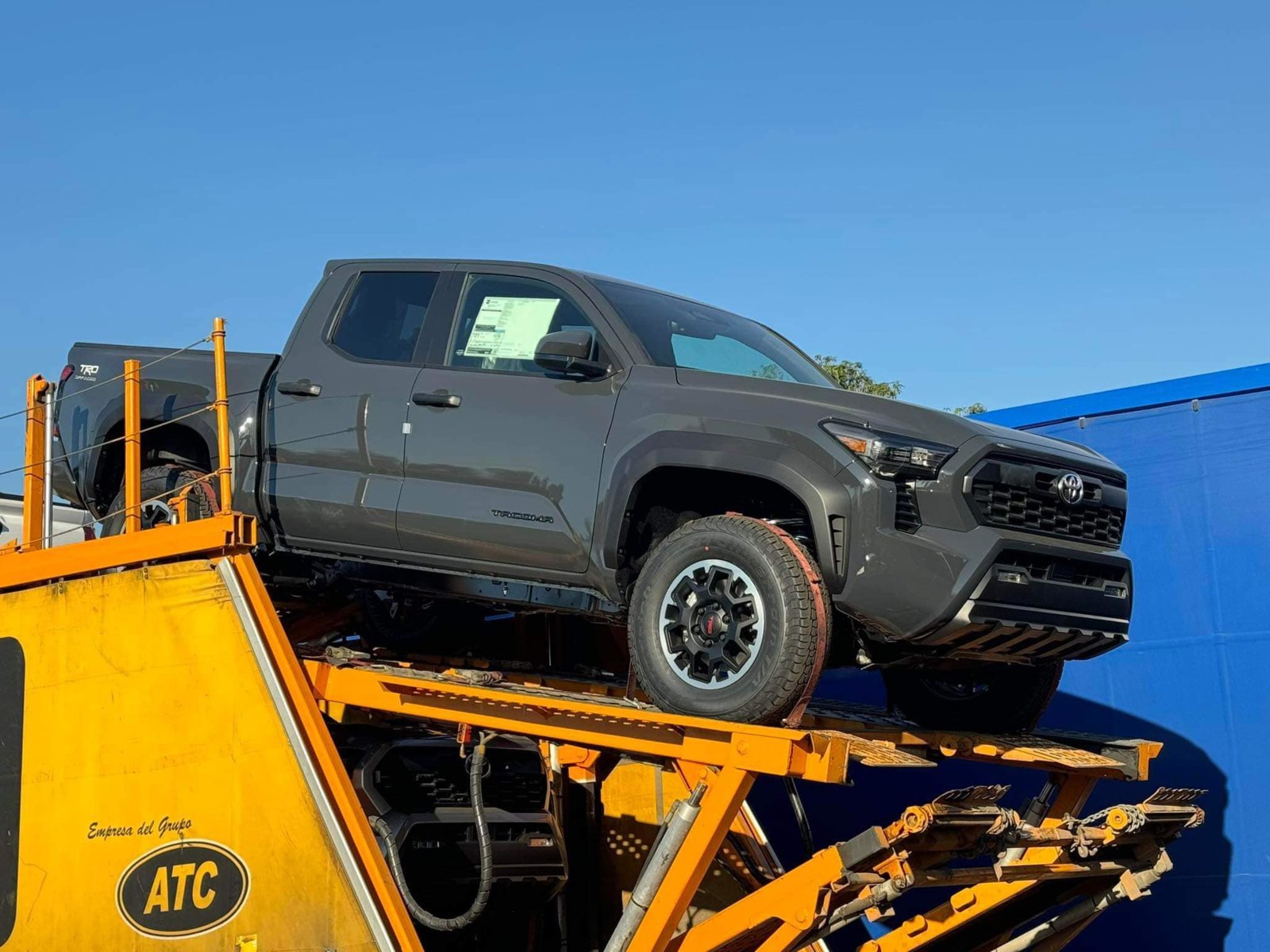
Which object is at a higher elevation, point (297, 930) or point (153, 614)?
point (153, 614)

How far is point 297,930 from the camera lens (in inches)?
199

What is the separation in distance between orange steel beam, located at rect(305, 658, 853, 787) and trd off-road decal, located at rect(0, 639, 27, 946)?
126 cm

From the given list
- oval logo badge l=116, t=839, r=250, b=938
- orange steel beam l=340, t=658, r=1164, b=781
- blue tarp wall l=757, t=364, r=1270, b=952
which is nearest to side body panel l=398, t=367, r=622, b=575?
orange steel beam l=340, t=658, r=1164, b=781

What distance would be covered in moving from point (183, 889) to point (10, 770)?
→ 1150 millimetres

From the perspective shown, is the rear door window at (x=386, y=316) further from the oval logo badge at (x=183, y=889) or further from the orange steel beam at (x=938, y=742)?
the oval logo badge at (x=183, y=889)

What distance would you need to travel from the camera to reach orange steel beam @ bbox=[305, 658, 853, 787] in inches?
171

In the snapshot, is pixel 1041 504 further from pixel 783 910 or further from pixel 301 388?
pixel 301 388

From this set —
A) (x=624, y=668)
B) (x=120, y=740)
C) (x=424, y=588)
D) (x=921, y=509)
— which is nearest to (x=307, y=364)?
(x=424, y=588)

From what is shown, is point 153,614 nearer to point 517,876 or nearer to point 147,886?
point 147,886

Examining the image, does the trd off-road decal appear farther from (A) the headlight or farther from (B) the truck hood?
(A) the headlight

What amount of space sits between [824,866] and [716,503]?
1.41m

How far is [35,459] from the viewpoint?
6.68m

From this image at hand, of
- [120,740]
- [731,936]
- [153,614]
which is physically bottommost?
[731,936]

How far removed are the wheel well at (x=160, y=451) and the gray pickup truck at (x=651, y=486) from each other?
0.04 feet
